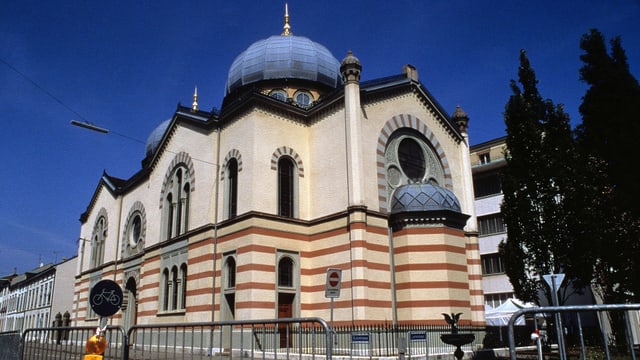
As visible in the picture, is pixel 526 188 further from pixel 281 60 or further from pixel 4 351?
pixel 4 351

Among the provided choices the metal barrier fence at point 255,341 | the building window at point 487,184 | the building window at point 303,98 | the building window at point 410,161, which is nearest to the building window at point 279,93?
the building window at point 303,98

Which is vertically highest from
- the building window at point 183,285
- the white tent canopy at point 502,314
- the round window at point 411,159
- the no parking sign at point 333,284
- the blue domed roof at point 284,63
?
the blue domed roof at point 284,63

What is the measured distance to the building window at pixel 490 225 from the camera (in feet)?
117

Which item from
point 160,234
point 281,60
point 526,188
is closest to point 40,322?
point 160,234

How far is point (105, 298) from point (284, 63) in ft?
65.8

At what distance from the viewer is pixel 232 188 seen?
2347cm

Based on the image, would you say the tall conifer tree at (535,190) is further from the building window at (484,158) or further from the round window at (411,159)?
the building window at (484,158)

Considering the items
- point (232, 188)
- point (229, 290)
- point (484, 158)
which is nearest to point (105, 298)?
point (229, 290)

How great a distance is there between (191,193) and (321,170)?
704 cm

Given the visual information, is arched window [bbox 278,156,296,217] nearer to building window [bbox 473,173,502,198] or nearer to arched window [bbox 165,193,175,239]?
arched window [bbox 165,193,175,239]

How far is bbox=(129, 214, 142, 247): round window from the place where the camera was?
31873mm

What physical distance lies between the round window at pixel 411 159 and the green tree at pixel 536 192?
4.76 m

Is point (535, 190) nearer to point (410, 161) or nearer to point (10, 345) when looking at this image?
point (410, 161)

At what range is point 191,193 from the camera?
1011 inches
